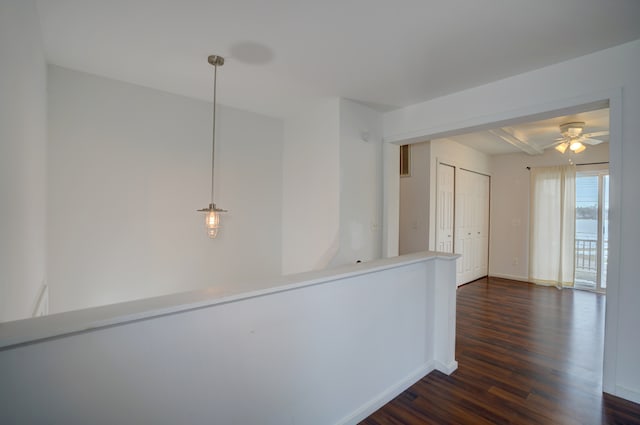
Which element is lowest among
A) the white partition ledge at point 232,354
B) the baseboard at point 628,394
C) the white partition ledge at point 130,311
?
the baseboard at point 628,394

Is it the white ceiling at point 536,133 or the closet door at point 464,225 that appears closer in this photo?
the white ceiling at point 536,133

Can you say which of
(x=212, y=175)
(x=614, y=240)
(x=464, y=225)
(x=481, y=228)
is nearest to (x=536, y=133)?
(x=464, y=225)

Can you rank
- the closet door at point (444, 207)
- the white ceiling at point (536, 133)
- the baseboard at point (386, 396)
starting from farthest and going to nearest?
the closet door at point (444, 207) < the white ceiling at point (536, 133) < the baseboard at point (386, 396)

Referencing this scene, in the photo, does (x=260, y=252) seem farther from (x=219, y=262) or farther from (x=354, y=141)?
(x=354, y=141)

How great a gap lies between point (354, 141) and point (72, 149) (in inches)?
105

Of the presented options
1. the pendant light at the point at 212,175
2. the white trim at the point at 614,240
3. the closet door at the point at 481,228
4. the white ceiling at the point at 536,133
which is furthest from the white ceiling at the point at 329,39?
the closet door at the point at 481,228

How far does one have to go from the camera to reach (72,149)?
2.57m

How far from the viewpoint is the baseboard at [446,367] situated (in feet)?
8.21

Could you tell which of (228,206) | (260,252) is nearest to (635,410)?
(260,252)

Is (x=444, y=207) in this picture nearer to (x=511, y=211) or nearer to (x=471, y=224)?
(x=471, y=224)

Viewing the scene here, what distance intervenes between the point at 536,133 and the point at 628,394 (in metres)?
3.52

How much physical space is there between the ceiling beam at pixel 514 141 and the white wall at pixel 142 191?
3.21 metres

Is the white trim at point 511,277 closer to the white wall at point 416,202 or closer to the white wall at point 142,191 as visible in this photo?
the white wall at point 416,202

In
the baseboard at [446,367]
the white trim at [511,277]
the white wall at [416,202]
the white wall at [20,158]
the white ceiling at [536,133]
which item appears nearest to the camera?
the white wall at [20,158]
